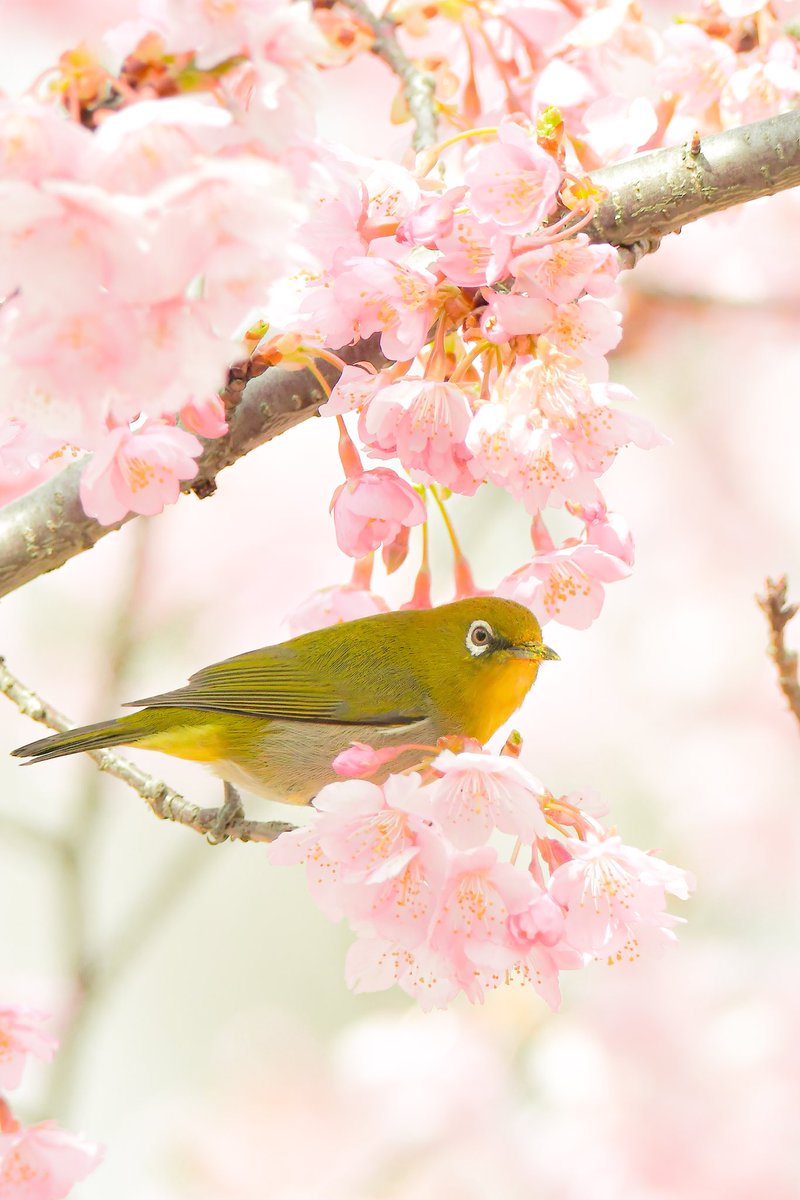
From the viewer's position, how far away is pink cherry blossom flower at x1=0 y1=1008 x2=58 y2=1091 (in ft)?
7.08

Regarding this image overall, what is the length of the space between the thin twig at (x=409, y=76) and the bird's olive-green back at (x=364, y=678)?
1.01 metres

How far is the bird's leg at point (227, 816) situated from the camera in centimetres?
243

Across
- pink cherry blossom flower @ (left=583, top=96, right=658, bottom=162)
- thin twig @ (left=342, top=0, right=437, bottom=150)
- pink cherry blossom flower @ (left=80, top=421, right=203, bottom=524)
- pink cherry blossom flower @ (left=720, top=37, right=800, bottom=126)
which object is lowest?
pink cherry blossom flower @ (left=80, top=421, right=203, bottom=524)

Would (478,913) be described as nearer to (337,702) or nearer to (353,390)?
(353,390)

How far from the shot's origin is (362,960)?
6.00 feet

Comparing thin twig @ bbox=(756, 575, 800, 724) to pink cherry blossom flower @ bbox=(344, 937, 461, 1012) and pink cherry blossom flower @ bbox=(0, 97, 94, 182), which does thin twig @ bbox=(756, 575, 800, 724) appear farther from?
pink cherry blossom flower @ bbox=(0, 97, 94, 182)

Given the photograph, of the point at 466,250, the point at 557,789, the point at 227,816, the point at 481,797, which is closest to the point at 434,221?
the point at 466,250

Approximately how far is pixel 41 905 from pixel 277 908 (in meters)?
1.63

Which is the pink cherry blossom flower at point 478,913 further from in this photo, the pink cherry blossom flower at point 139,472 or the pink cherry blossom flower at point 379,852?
the pink cherry blossom flower at point 139,472

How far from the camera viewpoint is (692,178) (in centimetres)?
196

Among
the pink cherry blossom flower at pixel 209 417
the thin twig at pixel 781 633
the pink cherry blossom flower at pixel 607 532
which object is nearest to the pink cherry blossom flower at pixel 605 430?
the pink cherry blossom flower at pixel 607 532

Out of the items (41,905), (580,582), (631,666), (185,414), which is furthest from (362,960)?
(41,905)

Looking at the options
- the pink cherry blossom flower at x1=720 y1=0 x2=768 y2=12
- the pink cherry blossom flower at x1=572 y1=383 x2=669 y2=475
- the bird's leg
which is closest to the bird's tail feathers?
the bird's leg

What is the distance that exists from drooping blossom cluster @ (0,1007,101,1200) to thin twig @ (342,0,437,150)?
1834 mm
